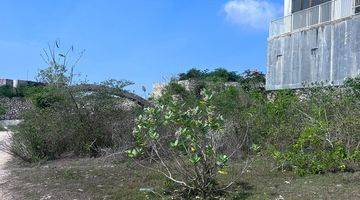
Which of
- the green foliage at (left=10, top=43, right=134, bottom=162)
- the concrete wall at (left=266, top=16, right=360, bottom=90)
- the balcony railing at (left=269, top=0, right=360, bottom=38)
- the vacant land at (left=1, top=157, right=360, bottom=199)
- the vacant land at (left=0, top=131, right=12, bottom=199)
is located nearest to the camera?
the vacant land at (left=1, top=157, right=360, bottom=199)

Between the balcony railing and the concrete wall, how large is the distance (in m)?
0.31

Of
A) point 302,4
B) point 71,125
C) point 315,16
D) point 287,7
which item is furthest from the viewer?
point 287,7

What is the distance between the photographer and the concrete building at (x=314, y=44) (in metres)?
23.9

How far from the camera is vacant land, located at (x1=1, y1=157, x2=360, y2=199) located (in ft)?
28.3

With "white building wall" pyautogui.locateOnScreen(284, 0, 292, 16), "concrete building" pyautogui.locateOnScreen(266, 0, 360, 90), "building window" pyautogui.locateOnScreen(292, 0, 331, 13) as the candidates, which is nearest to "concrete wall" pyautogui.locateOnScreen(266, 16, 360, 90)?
"concrete building" pyautogui.locateOnScreen(266, 0, 360, 90)

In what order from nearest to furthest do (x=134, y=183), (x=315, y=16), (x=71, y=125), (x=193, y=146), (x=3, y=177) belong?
(x=193, y=146) < (x=134, y=183) < (x=3, y=177) < (x=71, y=125) < (x=315, y=16)

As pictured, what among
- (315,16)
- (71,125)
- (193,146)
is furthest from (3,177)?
(315,16)

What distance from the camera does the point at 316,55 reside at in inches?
1024

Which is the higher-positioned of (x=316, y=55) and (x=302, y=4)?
(x=302, y=4)

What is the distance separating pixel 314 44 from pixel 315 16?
4.24ft

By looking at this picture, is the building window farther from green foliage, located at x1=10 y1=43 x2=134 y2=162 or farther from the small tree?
the small tree

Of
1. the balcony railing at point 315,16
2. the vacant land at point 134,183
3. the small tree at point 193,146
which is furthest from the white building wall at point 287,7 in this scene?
the small tree at point 193,146

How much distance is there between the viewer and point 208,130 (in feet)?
29.2

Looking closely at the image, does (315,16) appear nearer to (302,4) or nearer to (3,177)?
(302,4)
